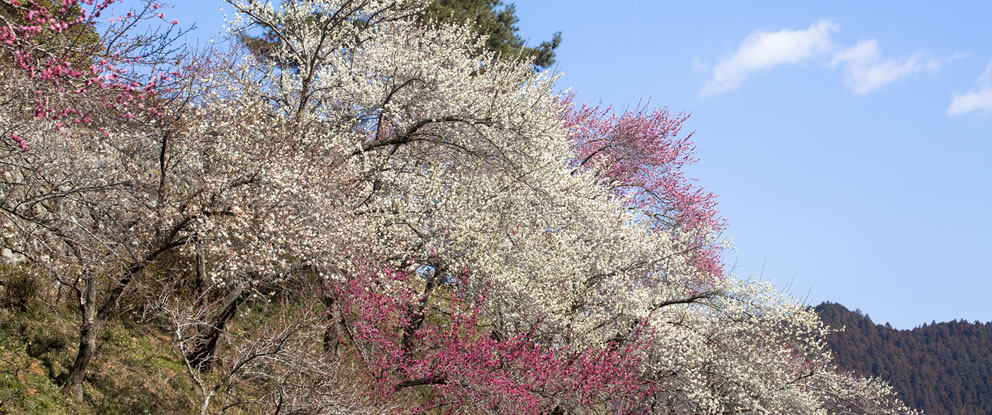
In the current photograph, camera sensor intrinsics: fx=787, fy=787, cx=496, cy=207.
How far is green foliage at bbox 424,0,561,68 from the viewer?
112ft

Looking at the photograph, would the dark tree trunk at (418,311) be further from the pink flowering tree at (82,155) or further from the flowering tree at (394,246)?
the pink flowering tree at (82,155)

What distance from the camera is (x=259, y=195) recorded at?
15.2m

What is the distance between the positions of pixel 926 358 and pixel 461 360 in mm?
141307

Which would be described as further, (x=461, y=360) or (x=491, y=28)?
(x=491, y=28)

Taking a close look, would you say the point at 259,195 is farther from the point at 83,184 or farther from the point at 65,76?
the point at 65,76

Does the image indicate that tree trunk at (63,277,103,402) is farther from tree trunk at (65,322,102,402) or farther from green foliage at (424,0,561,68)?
green foliage at (424,0,561,68)

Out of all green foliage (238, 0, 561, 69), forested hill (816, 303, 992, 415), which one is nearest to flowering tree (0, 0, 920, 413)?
green foliage (238, 0, 561, 69)

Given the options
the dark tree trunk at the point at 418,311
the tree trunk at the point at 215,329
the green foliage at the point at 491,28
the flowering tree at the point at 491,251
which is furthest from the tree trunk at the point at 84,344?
the green foliage at the point at 491,28

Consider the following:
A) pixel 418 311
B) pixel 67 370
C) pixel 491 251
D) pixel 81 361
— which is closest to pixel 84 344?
pixel 81 361

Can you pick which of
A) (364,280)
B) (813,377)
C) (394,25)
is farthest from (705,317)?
(394,25)

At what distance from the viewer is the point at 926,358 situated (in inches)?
5295

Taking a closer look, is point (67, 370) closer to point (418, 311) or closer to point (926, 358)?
point (418, 311)

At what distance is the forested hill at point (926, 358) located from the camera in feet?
408

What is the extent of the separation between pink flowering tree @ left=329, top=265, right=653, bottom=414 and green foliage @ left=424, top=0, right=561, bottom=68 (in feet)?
58.1
